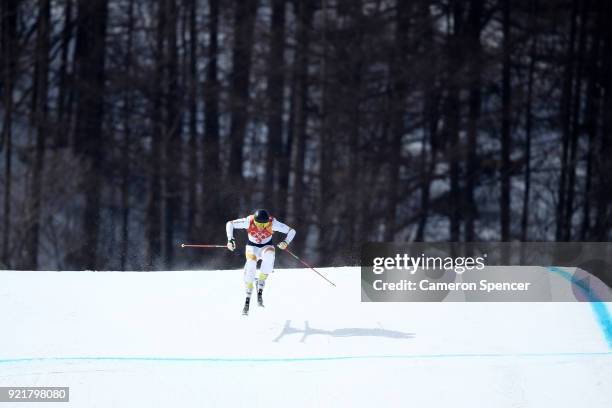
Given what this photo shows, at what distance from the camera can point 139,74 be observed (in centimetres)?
2425

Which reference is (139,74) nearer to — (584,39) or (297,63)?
(297,63)

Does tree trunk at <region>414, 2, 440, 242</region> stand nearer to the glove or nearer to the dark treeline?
the dark treeline

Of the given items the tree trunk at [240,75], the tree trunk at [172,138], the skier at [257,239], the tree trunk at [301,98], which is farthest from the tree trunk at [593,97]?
the skier at [257,239]

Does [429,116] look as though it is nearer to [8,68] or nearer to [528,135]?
[528,135]

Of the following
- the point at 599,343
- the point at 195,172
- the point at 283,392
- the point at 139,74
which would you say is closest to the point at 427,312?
the point at 599,343

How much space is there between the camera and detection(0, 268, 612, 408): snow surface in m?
8.31

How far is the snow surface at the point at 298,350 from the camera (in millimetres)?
8312

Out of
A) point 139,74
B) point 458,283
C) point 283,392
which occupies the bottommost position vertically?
point 283,392

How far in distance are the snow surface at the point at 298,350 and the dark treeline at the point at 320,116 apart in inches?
455

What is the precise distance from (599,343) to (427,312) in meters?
2.01

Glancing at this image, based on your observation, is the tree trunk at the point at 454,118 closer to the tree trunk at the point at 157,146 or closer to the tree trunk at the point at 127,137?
the tree trunk at the point at 157,146

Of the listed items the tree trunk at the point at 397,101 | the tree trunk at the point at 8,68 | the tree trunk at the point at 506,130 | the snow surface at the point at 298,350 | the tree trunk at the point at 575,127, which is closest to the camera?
the snow surface at the point at 298,350

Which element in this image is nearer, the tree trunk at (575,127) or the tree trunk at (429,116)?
the tree trunk at (575,127)

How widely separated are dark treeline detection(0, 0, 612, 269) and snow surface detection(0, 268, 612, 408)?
1155 centimetres
